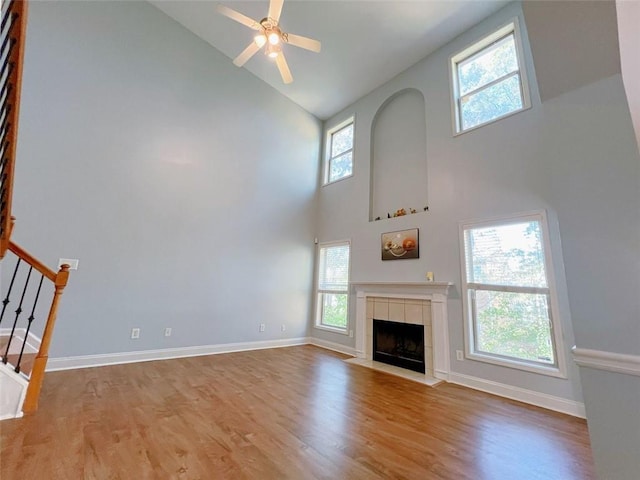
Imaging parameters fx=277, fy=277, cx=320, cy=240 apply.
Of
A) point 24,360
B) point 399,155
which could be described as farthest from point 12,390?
point 399,155

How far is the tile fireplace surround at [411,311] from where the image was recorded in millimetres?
3742

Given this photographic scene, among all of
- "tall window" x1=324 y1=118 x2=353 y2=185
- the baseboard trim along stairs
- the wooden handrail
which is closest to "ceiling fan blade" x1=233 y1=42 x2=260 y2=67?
"tall window" x1=324 y1=118 x2=353 y2=185

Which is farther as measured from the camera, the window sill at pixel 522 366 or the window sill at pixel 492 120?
the window sill at pixel 492 120

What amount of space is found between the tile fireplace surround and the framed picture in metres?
0.47

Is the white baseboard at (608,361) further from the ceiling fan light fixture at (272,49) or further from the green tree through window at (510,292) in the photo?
the ceiling fan light fixture at (272,49)

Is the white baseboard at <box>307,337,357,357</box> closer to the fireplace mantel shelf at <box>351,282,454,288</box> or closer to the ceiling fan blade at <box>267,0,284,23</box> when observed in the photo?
the fireplace mantel shelf at <box>351,282,454,288</box>

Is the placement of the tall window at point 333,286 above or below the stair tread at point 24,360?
above

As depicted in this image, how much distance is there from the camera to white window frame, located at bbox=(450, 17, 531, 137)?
353 centimetres

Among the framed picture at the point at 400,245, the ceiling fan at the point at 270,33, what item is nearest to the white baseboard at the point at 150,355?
the framed picture at the point at 400,245

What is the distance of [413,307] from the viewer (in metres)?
4.14

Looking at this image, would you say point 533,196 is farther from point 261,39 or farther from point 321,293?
point 321,293

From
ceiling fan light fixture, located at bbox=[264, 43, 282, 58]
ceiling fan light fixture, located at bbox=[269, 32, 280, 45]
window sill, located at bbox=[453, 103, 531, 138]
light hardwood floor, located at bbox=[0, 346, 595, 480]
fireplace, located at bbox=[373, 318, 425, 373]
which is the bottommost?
light hardwood floor, located at bbox=[0, 346, 595, 480]

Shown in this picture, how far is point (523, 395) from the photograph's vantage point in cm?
299

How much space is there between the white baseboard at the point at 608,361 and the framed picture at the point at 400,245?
3.30 m
